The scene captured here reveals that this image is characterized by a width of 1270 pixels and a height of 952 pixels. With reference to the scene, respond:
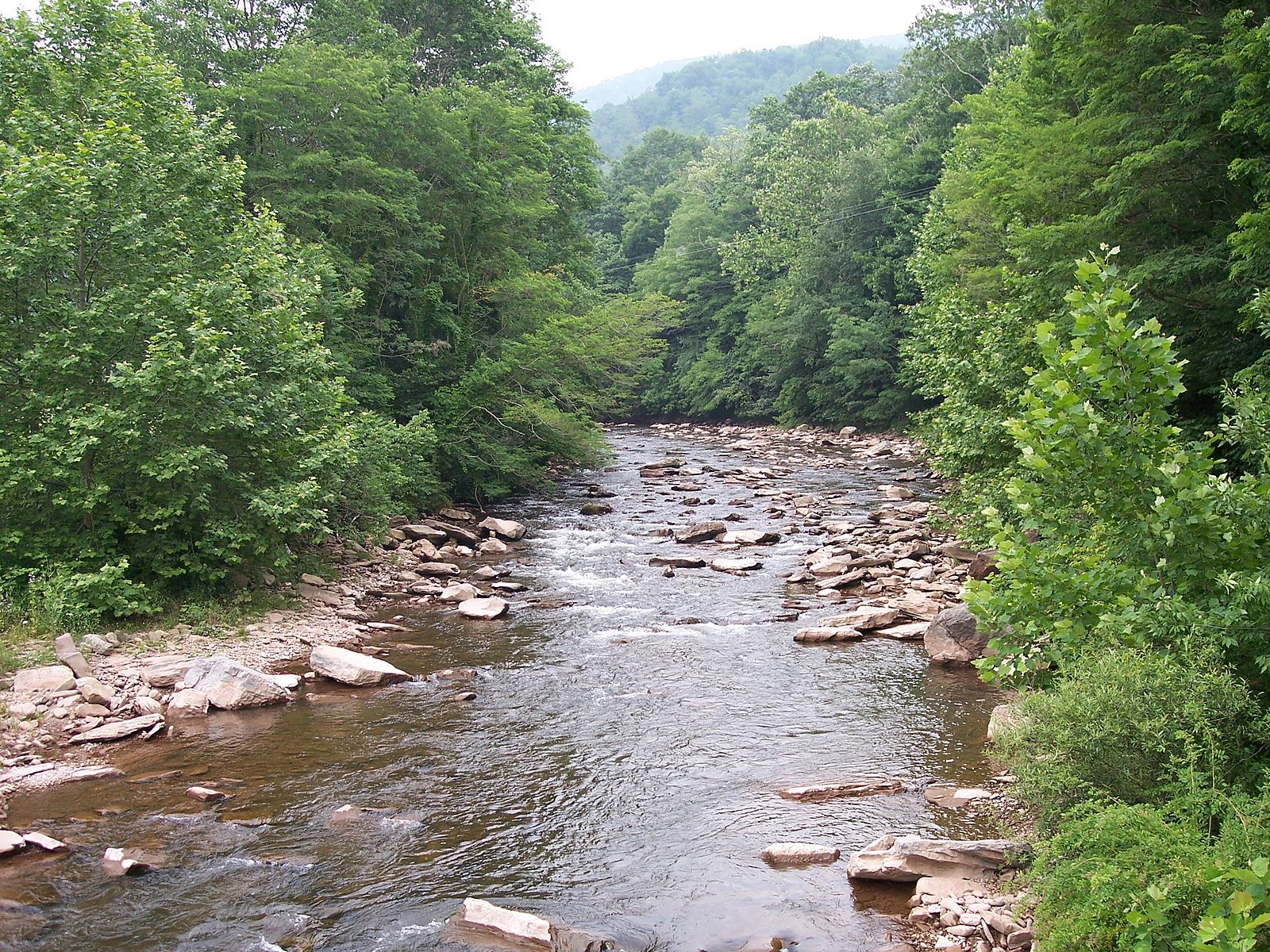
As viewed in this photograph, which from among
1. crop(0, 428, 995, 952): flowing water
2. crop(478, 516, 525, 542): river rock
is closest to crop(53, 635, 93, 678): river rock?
crop(0, 428, 995, 952): flowing water

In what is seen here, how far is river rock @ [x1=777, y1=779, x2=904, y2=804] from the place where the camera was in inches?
331

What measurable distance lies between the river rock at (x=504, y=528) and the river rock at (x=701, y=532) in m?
3.68

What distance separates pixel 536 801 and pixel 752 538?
1287cm

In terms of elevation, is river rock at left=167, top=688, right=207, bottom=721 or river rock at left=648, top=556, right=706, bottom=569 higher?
river rock at left=167, top=688, right=207, bottom=721

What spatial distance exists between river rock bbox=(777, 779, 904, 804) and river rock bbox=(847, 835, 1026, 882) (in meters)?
1.31

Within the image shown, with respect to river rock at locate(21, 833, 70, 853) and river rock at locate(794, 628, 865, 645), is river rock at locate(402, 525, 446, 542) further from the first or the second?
river rock at locate(21, 833, 70, 853)

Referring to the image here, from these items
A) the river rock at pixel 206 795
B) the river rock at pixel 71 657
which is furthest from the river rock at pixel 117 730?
the river rock at pixel 206 795

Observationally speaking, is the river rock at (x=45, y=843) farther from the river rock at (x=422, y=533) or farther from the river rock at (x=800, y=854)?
the river rock at (x=422, y=533)

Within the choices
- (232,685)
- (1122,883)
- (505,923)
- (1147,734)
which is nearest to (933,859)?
(1147,734)

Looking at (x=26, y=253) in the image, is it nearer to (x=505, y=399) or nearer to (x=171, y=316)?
(x=171, y=316)

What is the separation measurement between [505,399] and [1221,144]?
56.5ft

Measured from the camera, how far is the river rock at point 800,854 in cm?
730

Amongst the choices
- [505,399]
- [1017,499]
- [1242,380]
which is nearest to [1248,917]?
[1017,499]

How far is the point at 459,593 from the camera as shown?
1631cm
